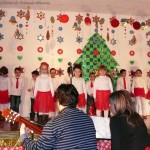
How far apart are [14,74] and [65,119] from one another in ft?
17.3

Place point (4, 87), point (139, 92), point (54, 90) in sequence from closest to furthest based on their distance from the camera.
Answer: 1. point (54, 90)
2. point (4, 87)
3. point (139, 92)

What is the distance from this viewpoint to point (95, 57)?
711 cm

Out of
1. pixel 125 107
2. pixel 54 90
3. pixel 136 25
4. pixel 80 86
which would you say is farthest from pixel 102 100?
pixel 125 107

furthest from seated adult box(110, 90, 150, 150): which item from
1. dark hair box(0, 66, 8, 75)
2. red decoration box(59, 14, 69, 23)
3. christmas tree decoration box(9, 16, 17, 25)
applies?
red decoration box(59, 14, 69, 23)

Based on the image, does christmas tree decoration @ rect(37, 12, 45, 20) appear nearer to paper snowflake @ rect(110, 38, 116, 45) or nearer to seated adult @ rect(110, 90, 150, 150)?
paper snowflake @ rect(110, 38, 116, 45)

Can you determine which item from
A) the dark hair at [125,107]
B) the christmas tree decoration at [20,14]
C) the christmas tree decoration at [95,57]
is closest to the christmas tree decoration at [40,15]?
the christmas tree decoration at [20,14]

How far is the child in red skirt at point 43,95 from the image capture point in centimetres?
539

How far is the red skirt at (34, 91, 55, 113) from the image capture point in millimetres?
5383

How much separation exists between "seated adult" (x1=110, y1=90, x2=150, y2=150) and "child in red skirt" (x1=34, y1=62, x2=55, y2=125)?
378 cm

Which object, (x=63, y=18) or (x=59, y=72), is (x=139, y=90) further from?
(x=63, y=18)

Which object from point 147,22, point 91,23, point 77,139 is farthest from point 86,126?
point 147,22

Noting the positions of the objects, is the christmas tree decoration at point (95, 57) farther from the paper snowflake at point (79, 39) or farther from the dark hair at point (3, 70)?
the dark hair at point (3, 70)

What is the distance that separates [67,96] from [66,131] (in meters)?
0.21

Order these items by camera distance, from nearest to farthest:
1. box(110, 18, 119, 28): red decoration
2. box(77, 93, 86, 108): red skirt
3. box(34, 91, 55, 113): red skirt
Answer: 1. box(34, 91, 55, 113): red skirt
2. box(77, 93, 86, 108): red skirt
3. box(110, 18, 119, 28): red decoration
